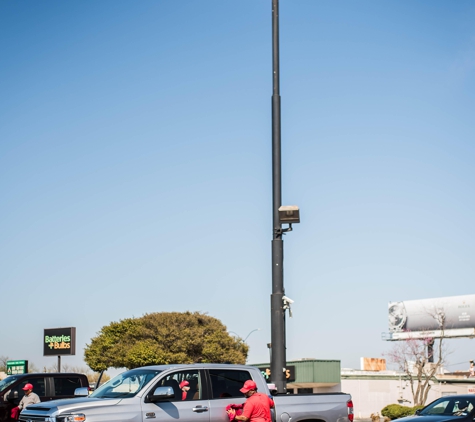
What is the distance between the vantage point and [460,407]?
17.3 meters

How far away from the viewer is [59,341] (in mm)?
46188

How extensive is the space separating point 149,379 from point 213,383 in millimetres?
1232

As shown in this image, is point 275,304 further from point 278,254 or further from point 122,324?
point 122,324

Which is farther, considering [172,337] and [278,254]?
[172,337]

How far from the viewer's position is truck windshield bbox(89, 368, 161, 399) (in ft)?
37.6

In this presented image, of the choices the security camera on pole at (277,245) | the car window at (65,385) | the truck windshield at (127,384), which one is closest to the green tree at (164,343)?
the car window at (65,385)

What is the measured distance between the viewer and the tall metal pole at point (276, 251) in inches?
534

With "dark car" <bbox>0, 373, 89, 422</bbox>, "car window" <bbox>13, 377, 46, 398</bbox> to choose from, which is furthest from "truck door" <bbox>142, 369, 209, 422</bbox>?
"car window" <bbox>13, 377, 46, 398</bbox>

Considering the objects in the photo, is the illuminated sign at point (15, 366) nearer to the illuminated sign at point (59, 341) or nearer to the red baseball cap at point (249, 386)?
the illuminated sign at point (59, 341)

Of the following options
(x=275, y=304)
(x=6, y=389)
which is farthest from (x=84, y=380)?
(x=275, y=304)

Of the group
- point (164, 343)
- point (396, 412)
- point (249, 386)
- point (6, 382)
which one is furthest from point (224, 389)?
point (164, 343)

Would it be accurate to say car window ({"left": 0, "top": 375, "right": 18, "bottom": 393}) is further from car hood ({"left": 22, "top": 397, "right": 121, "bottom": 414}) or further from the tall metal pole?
the tall metal pole

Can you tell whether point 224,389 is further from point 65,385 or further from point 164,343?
point 164,343

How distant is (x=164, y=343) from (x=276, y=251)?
46.7 metres
